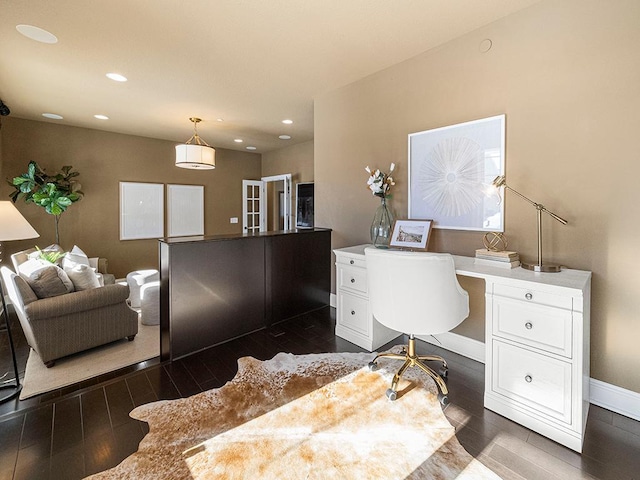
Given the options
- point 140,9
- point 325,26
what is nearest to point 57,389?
point 140,9

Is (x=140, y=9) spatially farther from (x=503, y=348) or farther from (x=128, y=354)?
(x=503, y=348)

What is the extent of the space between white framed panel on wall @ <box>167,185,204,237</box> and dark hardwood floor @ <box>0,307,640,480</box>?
14.1ft

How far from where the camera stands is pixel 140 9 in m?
2.20

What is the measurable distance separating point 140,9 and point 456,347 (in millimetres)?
3642

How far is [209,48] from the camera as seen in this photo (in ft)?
8.91

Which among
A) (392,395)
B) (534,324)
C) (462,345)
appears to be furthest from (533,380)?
(462,345)

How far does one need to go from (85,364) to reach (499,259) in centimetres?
343

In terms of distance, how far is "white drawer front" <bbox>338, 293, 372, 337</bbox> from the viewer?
276cm

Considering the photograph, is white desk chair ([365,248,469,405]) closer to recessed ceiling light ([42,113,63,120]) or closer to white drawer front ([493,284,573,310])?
white drawer front ([493,284,573,310])

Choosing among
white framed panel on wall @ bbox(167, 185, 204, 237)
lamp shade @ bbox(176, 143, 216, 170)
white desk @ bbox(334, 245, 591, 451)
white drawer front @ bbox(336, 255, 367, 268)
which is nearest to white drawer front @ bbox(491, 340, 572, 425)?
white desk @ bbox(334, 245, 591, 451)

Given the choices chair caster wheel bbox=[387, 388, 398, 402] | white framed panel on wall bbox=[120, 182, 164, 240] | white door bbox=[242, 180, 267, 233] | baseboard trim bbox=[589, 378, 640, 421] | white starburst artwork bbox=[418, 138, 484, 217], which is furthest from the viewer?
white door bbox=[242, 180, 267, 233]

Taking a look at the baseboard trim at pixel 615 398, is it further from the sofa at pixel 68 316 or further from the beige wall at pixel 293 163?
the beige wall at pixel 293 163

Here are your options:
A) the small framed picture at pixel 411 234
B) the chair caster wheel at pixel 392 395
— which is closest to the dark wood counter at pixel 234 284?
the small framed picture at pixel 411 234

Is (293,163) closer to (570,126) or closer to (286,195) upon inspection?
(286,195)
